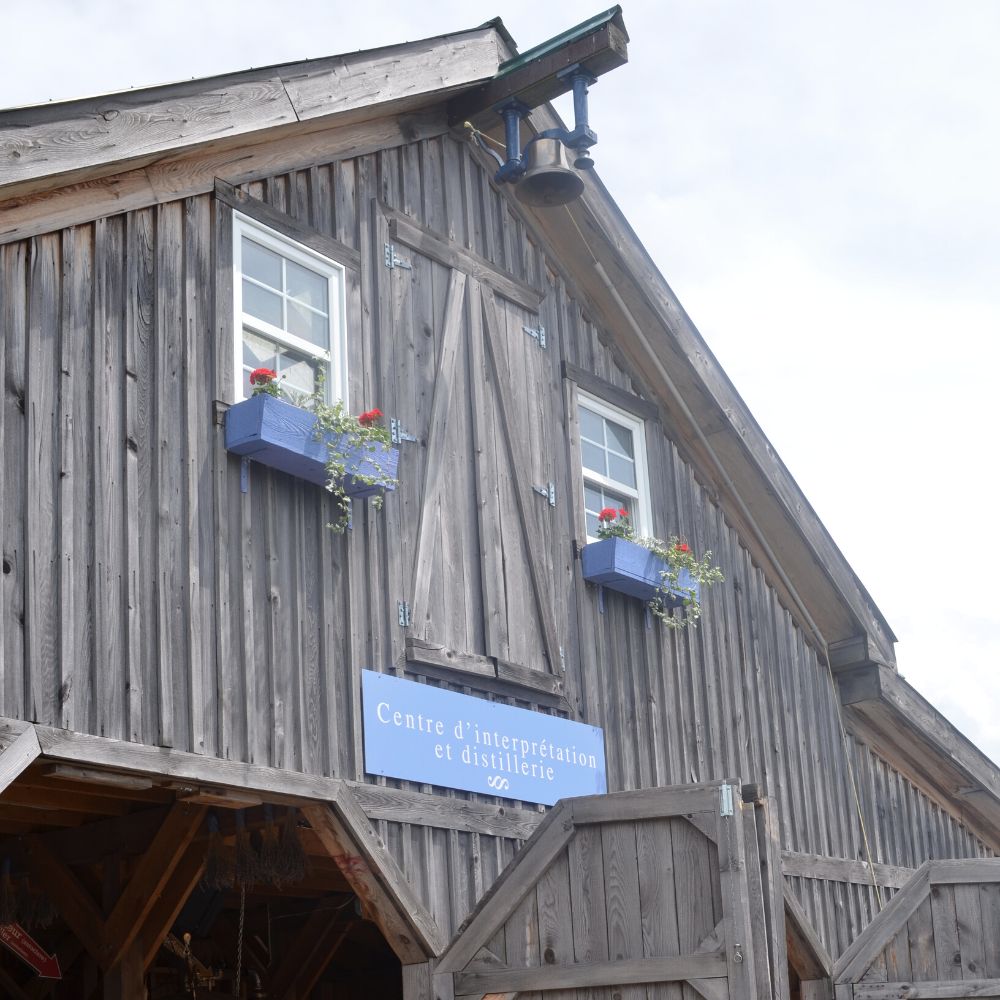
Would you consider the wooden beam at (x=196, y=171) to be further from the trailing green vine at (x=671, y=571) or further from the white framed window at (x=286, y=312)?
the trailing green vine at (x=671, y=571)

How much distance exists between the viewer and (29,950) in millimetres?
10555

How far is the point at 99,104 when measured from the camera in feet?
24.3

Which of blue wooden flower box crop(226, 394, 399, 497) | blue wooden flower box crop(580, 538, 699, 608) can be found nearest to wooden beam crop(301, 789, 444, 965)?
blue wooden flower box crop(226, 394, 399, 497)

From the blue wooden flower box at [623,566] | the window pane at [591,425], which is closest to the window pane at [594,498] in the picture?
the window pane at [591,425]

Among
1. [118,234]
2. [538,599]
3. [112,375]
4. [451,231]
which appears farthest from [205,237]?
[538,599]

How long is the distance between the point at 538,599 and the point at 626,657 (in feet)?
3.18

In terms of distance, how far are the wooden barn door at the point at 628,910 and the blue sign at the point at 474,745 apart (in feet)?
2.36

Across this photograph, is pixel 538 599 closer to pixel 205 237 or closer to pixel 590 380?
pixel 590 380

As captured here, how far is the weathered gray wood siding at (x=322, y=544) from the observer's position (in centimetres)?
715

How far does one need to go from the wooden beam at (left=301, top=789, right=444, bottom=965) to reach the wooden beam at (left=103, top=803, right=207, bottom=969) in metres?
0.74

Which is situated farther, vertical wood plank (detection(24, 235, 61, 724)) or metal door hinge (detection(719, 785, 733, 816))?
metal door hinge (detection(719, 785, 733, 816))

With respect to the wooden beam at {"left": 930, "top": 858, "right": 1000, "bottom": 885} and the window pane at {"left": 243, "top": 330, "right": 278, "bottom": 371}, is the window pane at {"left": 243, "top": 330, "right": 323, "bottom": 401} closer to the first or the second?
the window pane at {"left": 243, "top": 330, "right": 278, "bottom": 371}

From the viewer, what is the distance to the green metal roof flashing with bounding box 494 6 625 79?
384 inches

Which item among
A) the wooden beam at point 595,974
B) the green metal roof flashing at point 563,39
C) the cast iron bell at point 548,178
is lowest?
the wooden beam at point 595,974
